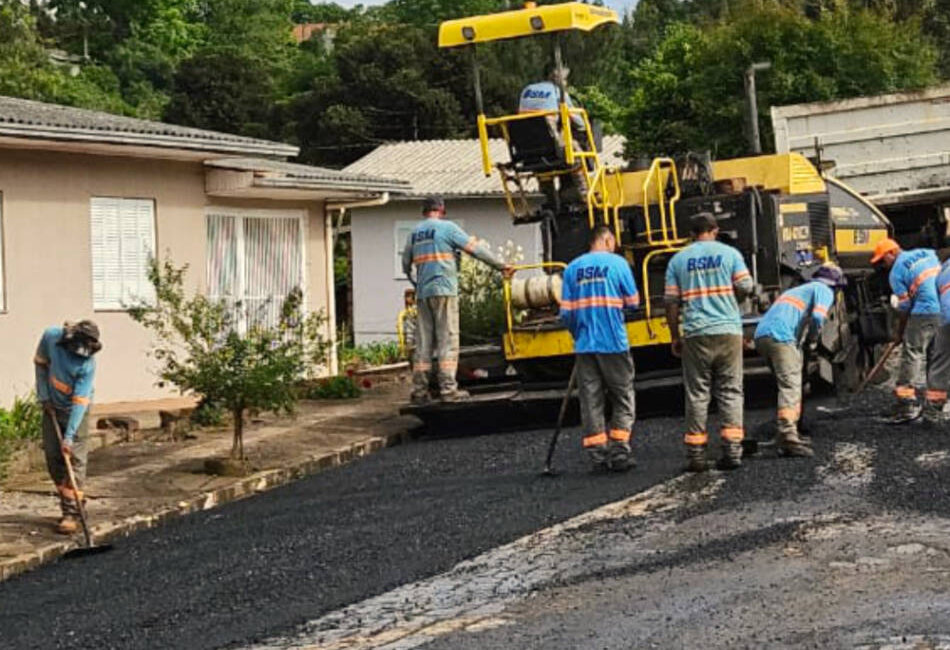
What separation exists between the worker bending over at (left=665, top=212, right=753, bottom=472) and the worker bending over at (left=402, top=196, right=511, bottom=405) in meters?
3.03

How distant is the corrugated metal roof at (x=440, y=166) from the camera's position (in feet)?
103

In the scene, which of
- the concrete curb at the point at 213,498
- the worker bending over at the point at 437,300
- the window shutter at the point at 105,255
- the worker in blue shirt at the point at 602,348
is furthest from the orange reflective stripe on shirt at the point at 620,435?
the window shutter at the point at 105,255

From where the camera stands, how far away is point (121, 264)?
1658 cm

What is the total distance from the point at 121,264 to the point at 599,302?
6.71 metres

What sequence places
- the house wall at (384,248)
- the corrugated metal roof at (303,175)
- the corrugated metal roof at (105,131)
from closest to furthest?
1. the corrugated metal roof at (105,131)
2. the corrugated metal roof at (303,175)
3. the house wall at (384,248)

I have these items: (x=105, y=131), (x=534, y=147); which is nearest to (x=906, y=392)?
(x=534, y=147)

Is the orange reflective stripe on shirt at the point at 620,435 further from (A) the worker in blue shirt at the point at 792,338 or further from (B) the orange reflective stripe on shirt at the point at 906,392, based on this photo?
(B) the orange reflective stripe on shirt at the point at 906,392

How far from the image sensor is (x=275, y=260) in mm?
18906

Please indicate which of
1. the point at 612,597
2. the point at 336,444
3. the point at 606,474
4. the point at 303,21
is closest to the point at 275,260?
the point at 336,444

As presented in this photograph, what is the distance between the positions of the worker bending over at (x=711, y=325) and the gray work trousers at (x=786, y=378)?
0.33m

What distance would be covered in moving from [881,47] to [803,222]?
12.6 metres

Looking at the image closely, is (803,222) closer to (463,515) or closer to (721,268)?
(721,268)

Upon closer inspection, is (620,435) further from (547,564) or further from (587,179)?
(587,179)

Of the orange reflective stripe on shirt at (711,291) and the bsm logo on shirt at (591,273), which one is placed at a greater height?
the bsm logo on shirt at (591,273)
